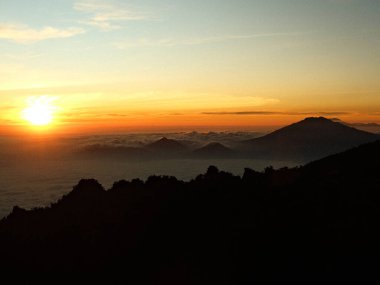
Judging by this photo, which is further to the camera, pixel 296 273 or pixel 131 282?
pixel 131 282

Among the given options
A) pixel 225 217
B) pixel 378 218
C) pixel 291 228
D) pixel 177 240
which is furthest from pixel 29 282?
pixel 378 218

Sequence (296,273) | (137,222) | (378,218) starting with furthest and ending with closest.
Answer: (137,222) < (378,218) < (296,273)

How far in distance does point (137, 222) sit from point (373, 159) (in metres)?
25.4

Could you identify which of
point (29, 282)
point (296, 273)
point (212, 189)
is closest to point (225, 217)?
point (212, 189)

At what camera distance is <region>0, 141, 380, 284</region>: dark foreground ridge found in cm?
2619

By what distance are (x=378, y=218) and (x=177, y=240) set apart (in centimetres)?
1523

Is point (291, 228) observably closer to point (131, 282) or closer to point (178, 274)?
point (178, 274)

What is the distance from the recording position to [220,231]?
3172 cm

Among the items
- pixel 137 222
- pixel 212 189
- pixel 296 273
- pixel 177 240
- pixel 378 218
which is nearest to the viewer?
pixel 296 273

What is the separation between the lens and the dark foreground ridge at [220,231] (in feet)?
85.9

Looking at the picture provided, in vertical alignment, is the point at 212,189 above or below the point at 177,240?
above

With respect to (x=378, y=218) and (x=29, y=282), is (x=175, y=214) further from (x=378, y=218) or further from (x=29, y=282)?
(x=378, y=218)

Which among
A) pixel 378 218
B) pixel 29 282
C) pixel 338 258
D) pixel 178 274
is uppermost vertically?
pixel 378 218

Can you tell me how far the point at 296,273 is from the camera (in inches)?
974
